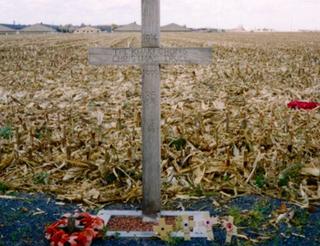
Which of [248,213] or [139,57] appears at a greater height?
[139,57]

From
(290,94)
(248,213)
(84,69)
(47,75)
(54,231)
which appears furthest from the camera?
(84,69)

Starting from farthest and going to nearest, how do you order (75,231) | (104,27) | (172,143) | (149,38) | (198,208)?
(104,27)
(172,143)
(198,208)
(149,38)
(75,231)

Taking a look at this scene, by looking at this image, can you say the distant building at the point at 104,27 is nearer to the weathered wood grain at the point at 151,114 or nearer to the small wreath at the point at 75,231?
the weathered wood grain at the point at 151,114

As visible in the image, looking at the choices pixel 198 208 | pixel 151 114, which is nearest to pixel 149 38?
pixel 151 114

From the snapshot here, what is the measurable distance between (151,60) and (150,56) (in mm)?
39

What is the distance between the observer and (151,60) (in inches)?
196

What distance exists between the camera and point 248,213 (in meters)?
5.30

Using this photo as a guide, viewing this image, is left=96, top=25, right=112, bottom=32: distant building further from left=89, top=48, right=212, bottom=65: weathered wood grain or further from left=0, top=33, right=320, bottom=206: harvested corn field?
left=89, top=48, right=212, bottom=65: weathered wood grain

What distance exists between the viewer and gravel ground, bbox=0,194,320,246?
4766 mm

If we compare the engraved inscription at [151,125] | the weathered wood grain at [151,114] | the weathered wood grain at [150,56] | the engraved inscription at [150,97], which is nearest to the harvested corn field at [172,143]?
the weathered wood grain at [151,114]

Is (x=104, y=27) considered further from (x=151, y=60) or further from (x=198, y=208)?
(x=151, y=60)

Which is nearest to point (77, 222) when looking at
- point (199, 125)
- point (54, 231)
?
point (54, 231)

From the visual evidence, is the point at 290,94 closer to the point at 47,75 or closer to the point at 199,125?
the point at 199,125

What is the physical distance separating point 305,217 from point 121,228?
1.85 m
